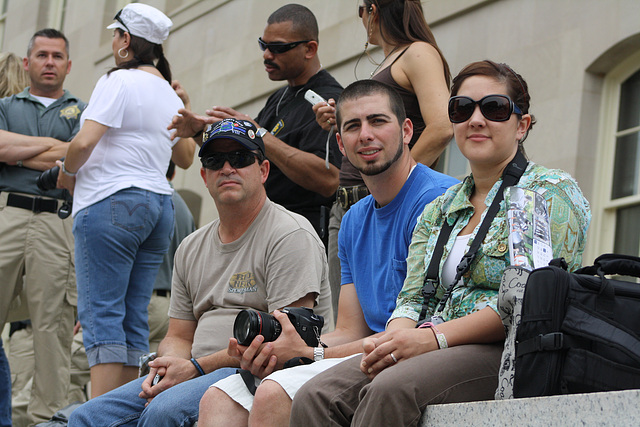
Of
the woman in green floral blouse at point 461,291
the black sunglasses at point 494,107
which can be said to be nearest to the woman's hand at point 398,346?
the woman in green floral blouse at point 461,291

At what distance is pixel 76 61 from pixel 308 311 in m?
11.1

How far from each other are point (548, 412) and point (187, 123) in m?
3.20

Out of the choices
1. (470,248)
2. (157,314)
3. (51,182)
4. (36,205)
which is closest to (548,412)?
(470,248)

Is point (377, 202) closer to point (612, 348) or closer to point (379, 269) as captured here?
point (379, 269)

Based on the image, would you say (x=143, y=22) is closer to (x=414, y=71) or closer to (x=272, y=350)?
(x=414, y=71)

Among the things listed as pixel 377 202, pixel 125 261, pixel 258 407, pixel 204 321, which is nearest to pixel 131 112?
pixel 125 261

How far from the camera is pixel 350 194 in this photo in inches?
185

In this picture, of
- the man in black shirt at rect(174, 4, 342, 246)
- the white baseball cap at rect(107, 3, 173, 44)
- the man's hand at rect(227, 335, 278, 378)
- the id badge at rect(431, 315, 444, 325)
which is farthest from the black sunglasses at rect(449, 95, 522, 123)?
the white baseball cap at rect(107, 3, 173, 44)

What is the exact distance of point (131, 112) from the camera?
5.48 meters

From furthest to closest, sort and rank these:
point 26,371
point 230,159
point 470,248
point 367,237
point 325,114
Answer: point 26,371
point 325,114
point 230,159
point 367,237
point 470,248

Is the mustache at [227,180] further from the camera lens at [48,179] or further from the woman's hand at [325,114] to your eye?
the camera lens at [48,179]

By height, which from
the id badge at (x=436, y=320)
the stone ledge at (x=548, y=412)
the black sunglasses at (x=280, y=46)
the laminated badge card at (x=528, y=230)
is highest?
the black sunglasses at (x=280, y=46)

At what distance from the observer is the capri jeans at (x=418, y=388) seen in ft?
9.47

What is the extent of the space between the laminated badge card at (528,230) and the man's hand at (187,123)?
2478mm
